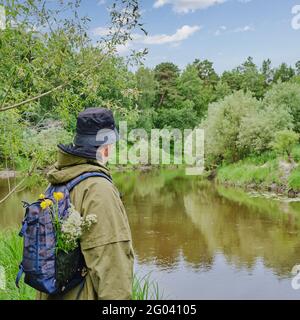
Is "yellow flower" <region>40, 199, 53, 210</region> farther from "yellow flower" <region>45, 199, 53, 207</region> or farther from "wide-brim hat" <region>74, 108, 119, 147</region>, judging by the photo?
"wide-brim hat" <region>74, 108, 119, 147</region>

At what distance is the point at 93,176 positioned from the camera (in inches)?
93.7

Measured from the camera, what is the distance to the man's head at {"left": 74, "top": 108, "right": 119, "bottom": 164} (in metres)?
2.49

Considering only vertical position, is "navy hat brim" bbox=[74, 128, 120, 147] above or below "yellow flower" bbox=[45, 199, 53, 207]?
above

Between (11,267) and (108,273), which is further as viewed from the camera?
(11,267)

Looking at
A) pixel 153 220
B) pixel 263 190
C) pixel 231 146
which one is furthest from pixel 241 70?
pixel 153 220

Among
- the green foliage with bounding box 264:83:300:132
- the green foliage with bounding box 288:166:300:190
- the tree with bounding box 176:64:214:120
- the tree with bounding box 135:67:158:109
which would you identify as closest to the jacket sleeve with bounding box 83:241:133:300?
the green foliage with bounding box 288:166:300:190

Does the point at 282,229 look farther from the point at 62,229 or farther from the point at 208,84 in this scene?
the point at 208,84

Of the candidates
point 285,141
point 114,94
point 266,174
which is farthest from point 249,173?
point 114,94

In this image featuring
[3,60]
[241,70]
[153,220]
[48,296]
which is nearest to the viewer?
[48,296]

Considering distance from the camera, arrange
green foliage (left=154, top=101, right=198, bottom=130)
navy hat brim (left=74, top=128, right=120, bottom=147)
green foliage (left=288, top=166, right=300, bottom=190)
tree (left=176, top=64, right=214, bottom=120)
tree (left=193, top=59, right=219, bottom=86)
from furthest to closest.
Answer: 1. tree (left=193, top=59, right=219, bottom=86)
2. tree (left=176, top=64, right=214, bottom=120)
3. green foliage (left=154, top=101, right=198, bottom=130)
4. green foliage (left=288, top=166, right=300, bottom=190)
5. navy hat brim (left=74, top=128, right=120, bottom=147)

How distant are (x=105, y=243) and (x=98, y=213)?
141 millimetres

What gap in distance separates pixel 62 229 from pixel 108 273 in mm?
301

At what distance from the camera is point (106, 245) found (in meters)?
2.29

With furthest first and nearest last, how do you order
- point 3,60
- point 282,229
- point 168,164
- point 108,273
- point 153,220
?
point 168,164 < point 153,220 < point 282,229 < point 3,60 < point 108,273
